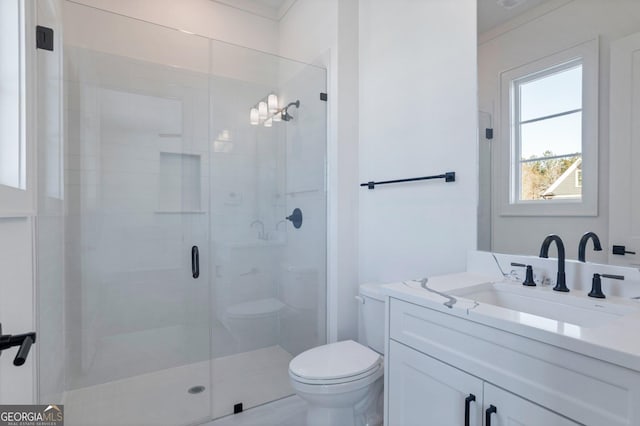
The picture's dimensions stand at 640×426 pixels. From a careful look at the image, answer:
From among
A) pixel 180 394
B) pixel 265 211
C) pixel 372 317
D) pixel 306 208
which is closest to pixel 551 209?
pixel 372 317

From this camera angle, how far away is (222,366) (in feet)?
6.78

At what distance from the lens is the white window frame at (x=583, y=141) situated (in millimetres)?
1139

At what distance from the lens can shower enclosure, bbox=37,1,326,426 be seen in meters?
1.80

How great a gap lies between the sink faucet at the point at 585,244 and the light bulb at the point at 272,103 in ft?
6.60

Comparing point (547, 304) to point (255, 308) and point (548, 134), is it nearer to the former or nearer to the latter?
point (548, 134)

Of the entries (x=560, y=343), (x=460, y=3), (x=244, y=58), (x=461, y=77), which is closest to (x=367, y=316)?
(x=560, y=343)

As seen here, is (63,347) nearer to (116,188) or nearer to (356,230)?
(116,188)

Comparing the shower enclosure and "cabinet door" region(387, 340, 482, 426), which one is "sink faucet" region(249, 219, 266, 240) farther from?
"cabinet door" region(387, 340, 482, 426)

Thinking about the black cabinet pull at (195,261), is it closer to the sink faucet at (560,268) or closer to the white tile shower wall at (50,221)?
the white tile shower wall at (50,221)

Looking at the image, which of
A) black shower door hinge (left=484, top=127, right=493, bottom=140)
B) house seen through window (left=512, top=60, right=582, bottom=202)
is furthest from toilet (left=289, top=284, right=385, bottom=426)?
black shower door hinge (left=484, top=127, right=493, bottom=140)

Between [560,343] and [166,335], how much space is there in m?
2.26

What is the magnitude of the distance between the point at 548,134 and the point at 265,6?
2537 millimetres

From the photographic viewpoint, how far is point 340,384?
1362mm

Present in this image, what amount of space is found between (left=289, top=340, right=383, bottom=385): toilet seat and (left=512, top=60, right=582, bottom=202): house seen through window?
3.40 ft
